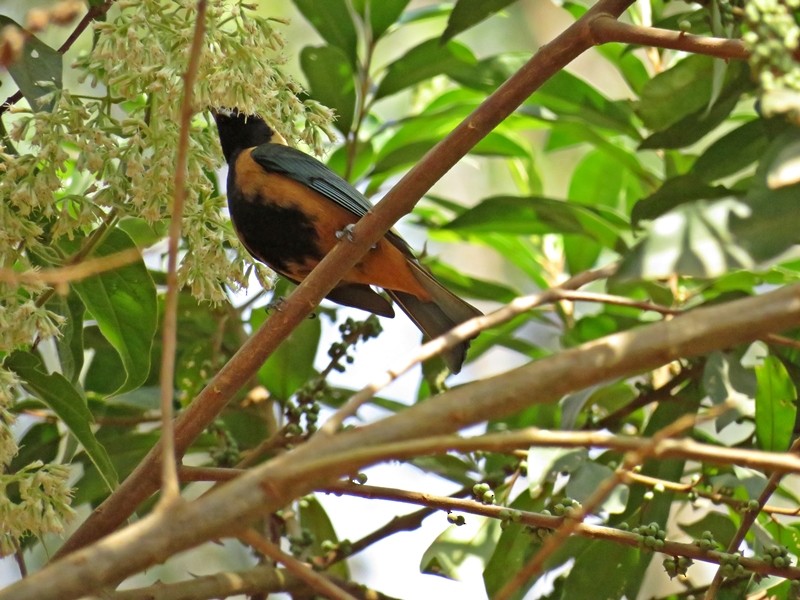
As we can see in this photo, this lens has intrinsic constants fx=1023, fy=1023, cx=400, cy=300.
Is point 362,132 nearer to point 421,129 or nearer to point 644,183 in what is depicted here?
point 421,129

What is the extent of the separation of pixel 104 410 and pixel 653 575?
3802 mm

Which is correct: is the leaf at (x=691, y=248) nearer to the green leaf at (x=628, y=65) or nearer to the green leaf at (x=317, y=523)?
the green leaf at (x=317, y=523)

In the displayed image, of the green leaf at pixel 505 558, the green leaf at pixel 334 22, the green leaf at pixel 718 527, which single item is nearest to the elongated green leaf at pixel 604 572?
the green leaf at pixel 505 558

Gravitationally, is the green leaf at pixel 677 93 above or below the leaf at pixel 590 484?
above

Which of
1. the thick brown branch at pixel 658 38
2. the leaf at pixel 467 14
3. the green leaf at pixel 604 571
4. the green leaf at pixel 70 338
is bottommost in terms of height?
the green leaf at pixel 604 571

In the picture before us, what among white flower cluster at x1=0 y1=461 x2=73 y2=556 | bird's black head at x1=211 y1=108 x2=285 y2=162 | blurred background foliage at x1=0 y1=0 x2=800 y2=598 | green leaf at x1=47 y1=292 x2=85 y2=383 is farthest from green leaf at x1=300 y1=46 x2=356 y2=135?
white flower cluster at x1=0 y1=461 x2=73 y2=556

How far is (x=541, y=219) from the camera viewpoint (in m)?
3.36

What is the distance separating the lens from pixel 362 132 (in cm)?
388

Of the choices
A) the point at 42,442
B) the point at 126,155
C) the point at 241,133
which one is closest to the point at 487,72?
the point at 241,133

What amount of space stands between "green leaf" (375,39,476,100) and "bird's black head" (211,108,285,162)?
1.95ft

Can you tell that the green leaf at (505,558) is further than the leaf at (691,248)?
Yes

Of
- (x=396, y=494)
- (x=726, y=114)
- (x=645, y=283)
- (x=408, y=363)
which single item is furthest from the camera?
(x=645, y=283)

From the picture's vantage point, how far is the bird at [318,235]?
330 cm

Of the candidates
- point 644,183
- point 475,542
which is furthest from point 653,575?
point 475,542
